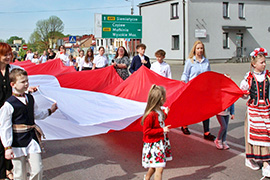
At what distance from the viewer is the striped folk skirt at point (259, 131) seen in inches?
178

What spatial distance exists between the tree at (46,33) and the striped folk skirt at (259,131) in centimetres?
7444

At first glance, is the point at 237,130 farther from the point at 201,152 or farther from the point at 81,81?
the point at 81,81

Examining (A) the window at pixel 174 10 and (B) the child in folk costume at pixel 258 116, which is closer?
(B) the child in folk costume at pixel 258 116

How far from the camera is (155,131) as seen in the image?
3.68 meters

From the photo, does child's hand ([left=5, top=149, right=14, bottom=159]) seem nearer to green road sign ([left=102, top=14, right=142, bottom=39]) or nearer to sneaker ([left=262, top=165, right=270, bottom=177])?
sneaker ([left=262, top=165, right=270, bottom=177])

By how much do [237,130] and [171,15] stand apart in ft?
100

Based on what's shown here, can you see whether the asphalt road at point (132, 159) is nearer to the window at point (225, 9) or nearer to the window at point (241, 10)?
the window at point (225, 9)

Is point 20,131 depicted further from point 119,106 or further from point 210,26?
point 210,26

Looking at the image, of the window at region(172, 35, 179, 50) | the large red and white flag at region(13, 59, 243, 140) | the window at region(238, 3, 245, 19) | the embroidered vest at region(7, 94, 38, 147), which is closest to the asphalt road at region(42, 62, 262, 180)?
the large red and white flag at region(13, 59, 243, 140)

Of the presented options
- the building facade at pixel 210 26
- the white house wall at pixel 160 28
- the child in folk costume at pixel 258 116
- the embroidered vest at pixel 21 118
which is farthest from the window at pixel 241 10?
the embroidered vest at pixel 21 118

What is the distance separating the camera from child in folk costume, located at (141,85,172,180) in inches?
145

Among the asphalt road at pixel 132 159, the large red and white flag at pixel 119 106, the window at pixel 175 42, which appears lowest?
the asphalt road at pixel 132 159

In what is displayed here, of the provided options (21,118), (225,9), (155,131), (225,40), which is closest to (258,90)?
(155,131)

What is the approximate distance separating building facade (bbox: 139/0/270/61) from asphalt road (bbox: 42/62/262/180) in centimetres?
2893
